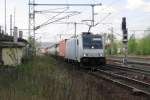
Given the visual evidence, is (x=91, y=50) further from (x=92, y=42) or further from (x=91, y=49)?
(x=92, y=42)

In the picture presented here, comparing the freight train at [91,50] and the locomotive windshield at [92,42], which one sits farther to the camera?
the locomotive windshield at [92,42]

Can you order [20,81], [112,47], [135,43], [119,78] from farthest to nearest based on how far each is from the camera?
[112,47]
[135,43]
[119,78]
[20,81]

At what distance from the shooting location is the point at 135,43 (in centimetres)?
10569

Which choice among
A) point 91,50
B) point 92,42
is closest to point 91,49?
point 91,50

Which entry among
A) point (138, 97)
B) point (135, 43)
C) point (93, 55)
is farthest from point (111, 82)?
point (135, 43)

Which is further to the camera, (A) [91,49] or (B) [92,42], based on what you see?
(B) [92,42]

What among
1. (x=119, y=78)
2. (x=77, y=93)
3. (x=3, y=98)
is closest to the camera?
(x=3, y=98)

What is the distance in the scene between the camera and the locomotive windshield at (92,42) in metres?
32.6

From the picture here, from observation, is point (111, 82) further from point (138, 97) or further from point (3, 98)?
point (3, 98)

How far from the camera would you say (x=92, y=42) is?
1293 inches

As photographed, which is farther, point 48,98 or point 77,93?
point 77,93

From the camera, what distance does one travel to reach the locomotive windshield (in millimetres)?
A: 32562

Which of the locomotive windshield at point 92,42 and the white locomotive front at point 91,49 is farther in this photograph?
the locomotive windshield at point 92,42

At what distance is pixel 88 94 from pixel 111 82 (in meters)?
10.3
